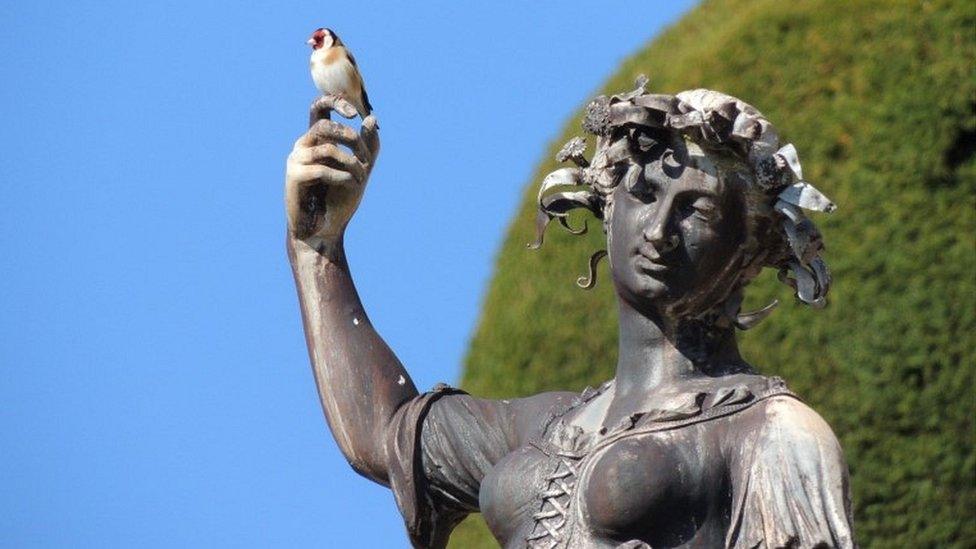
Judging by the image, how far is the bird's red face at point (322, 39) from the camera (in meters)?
7.12

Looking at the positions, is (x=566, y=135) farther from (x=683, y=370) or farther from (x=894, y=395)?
(x=683, y=370)

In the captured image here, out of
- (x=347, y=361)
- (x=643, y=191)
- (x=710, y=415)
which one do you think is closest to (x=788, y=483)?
(x=710, y=415)

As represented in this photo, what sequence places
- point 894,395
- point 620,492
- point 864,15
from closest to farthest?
point 620,492 < point 894,395 < point 864,15

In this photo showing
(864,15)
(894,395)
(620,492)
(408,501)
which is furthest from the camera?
(864,15)

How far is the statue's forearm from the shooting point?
6223mm

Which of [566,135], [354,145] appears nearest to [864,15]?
[566,135]

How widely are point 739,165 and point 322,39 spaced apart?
5.76 feet

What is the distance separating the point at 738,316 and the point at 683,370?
152 millimetres

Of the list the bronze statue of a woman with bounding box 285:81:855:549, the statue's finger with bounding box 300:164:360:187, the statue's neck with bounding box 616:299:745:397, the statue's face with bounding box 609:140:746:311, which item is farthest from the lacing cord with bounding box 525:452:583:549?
the statue's finger with bounding box 300:164:360:187

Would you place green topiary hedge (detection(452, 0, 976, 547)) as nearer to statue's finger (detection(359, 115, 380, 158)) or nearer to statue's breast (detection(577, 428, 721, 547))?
statue's finger (detection(359, 115, 380, 158))

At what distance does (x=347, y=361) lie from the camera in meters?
6.26

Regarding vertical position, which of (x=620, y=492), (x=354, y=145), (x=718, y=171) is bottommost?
(x=620, y=492)

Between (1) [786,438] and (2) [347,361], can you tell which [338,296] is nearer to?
(2) [347,361]

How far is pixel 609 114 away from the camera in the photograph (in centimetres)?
587
